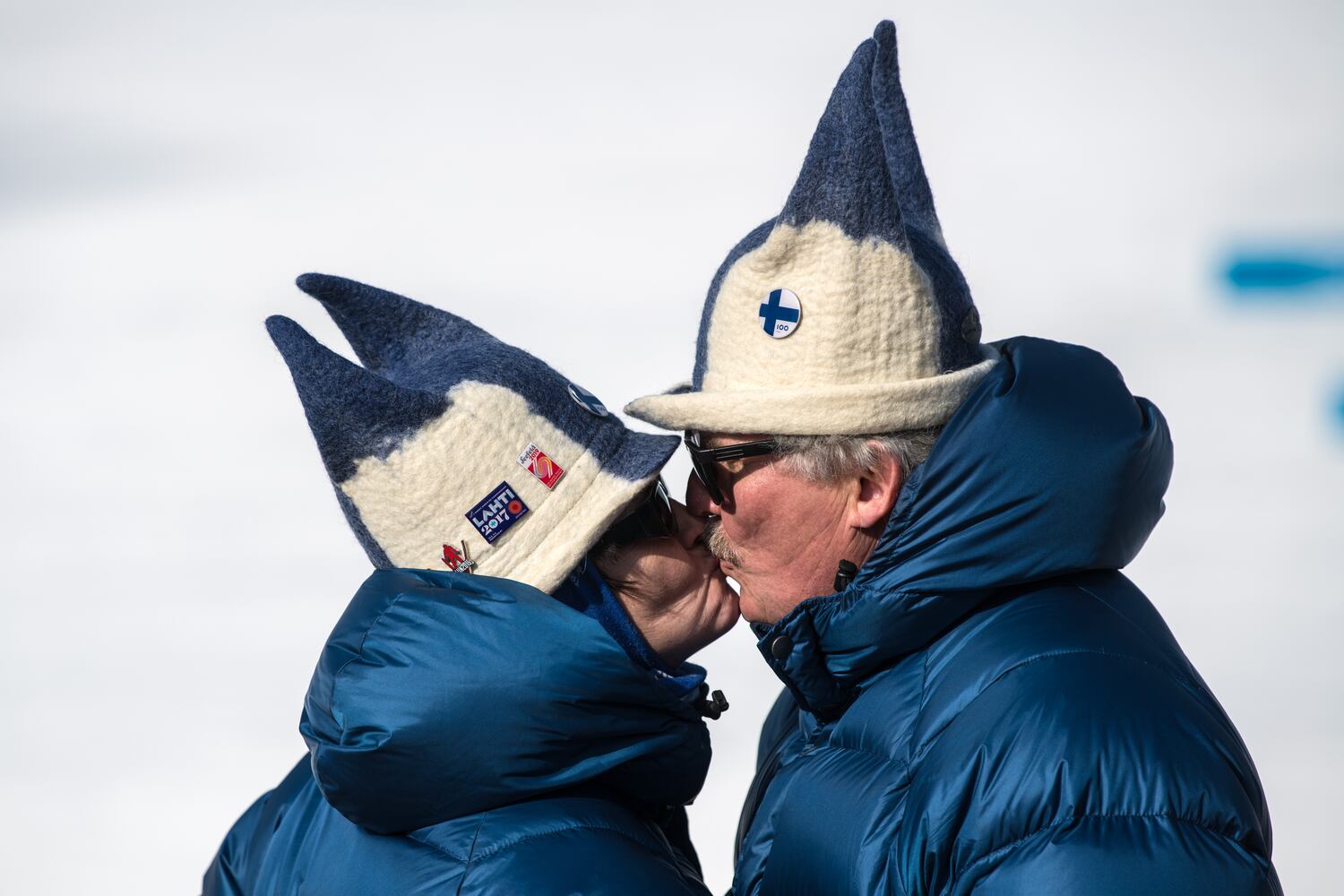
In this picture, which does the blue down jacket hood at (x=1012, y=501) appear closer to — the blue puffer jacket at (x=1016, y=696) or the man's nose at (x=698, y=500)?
the blue puffer jacket at (x=1016, y=696)

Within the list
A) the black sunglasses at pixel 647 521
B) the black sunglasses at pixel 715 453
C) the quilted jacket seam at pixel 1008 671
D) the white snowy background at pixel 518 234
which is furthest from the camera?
the white snowy background at pixel 518 234

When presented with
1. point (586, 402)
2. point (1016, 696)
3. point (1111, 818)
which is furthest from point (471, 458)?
point (1111, 818)

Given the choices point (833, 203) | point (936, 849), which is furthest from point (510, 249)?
point (936, 849)

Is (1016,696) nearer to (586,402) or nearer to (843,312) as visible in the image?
(843,312)

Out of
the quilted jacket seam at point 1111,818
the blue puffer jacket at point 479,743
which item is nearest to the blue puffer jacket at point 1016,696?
the quilted jacket seam at point 1111,818

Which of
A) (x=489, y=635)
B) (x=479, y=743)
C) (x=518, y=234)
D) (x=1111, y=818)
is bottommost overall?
(x=1111, y=818)

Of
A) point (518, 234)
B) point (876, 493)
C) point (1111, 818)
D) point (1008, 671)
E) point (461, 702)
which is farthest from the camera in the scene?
point (518, 234)

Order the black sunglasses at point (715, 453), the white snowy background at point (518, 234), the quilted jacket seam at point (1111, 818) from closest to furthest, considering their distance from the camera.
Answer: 1. the quilted jacket seam at point (1111, 818)
2. the black sunglasses at point (715, 453)
3. the white snowy background at point (518, 234)

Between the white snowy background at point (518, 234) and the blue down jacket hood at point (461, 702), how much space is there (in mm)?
2430

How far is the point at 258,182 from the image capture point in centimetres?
430

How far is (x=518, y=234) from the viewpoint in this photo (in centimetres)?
422

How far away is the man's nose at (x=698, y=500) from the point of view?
1665 millimetres

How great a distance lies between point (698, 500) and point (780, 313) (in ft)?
1.13

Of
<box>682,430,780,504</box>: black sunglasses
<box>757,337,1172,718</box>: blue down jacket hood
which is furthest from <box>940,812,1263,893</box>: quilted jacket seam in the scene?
<box>682,430,780,504</box>: black sunglasses
